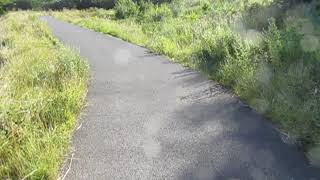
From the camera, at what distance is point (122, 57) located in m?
13.6

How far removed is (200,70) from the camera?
34.7 ft

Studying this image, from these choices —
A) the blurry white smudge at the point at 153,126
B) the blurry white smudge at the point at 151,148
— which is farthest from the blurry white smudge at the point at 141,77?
the blurry white smudge at the point at 151,148

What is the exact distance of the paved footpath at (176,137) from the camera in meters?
5.16

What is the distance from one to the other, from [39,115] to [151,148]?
6.92 feet

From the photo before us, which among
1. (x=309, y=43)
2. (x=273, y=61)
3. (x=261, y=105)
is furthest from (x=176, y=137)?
(x=309, y=43)

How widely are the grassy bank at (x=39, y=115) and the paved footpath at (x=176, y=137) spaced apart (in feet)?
0.95

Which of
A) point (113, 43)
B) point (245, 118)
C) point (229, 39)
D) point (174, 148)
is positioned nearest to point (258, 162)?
point (174, 148)

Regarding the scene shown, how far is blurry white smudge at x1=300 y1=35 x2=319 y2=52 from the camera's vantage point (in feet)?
27.8

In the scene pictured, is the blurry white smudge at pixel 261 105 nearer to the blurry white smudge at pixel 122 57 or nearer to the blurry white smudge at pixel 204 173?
the blurry white smudge at pixel 204 173

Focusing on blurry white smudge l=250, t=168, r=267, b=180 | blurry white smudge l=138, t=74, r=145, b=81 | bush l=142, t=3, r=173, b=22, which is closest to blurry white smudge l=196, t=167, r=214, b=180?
blurry white smudge l=250, t=168, r=267, b=180

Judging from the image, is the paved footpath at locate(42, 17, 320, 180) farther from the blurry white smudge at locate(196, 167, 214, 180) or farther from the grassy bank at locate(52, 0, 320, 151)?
the grassy bank at locate(52, 0, 320, 151)

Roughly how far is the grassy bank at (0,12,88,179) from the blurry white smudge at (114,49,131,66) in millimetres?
1947

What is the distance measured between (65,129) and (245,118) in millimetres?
2888

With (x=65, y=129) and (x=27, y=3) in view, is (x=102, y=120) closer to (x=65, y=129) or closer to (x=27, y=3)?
(x=65, y=129)
